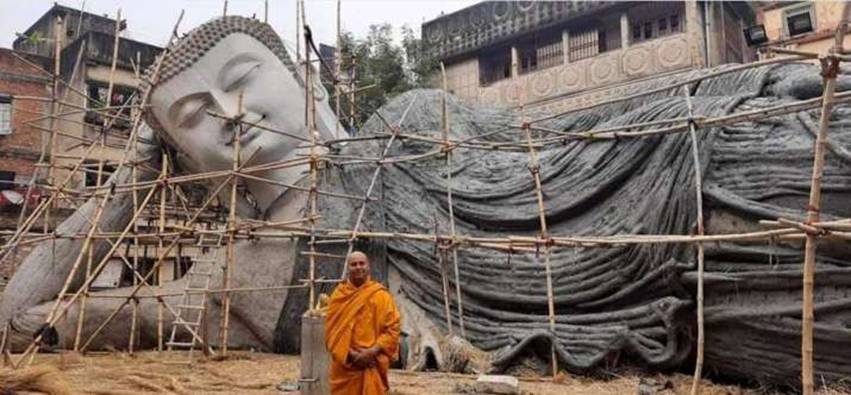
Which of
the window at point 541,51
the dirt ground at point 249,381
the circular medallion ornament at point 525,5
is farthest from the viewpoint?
the circular medallion ornament at point 525,5

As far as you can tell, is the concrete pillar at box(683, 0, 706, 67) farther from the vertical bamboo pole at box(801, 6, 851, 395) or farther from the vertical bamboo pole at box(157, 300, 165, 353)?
the vertical bamboo pole at box(801, 6, 851, 395)

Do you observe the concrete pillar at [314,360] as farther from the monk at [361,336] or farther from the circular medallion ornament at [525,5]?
the circular medallion ornament at [525,5]

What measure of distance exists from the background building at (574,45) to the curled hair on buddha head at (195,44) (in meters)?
5.57

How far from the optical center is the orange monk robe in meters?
3.74

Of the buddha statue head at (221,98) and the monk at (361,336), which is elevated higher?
the buddha statue head at (221,98)

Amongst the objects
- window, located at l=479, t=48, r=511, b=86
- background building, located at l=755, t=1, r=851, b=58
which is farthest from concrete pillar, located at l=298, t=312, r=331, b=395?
window, located at l=479, t=48, r=511, b=86

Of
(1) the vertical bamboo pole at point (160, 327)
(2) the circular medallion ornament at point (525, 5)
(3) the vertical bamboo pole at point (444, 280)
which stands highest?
(2) the circular medallion ornament at point (525, 5)

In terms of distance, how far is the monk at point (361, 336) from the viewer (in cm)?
373

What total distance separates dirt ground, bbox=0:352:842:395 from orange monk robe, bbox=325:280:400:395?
119cm

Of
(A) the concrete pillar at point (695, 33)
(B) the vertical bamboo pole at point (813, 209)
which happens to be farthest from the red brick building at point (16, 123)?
(B) the vertical bamboo pole at point (813, 209)

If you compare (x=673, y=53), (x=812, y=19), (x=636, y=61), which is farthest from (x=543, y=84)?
(x=812, y=19)

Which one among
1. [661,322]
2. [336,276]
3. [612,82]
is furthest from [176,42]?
[612,82]

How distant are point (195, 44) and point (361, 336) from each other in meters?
5.46

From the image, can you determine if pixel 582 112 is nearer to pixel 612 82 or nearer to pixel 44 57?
pixel 612 82
